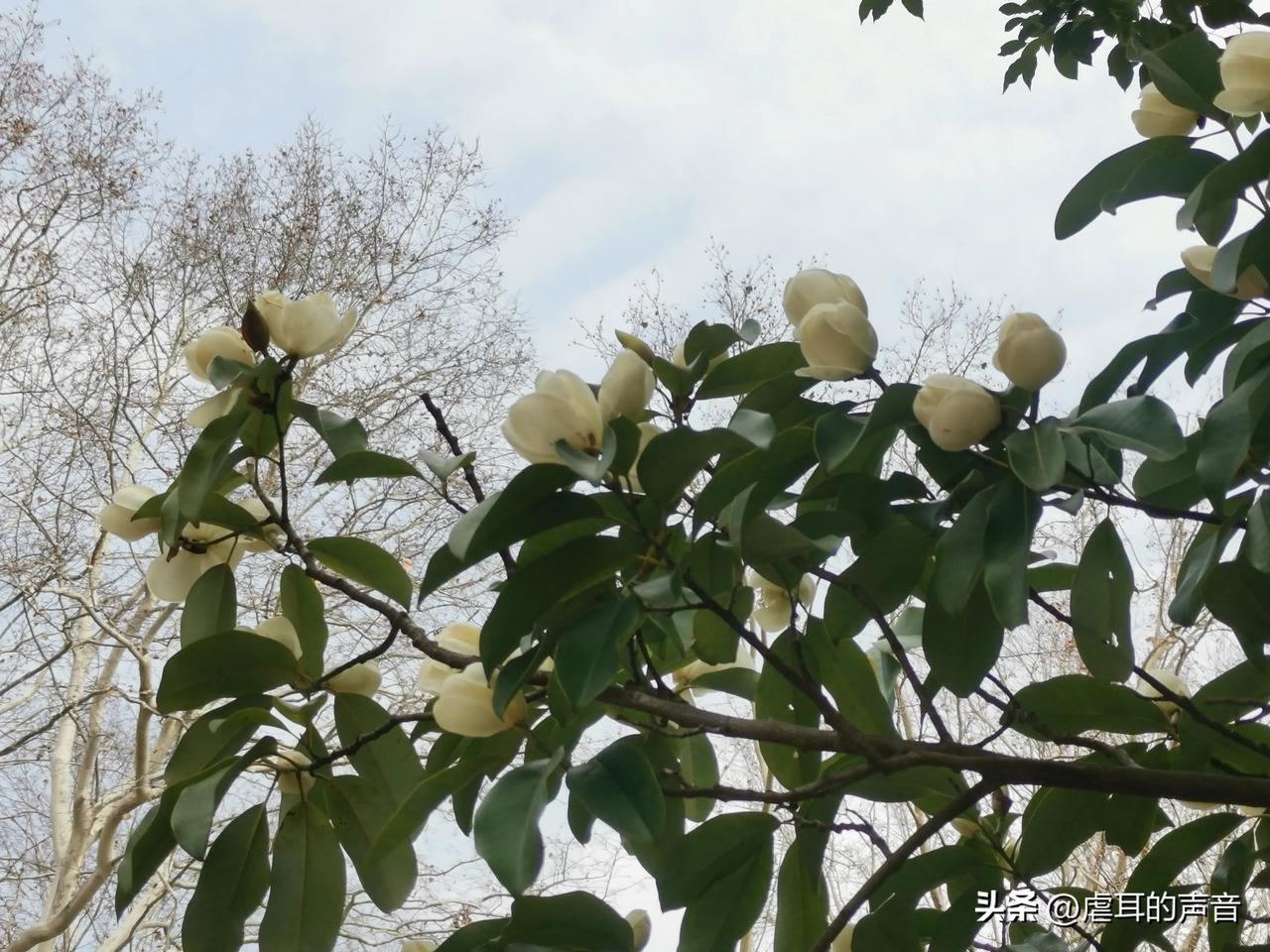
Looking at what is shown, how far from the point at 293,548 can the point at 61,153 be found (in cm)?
519

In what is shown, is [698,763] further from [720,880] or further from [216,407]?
[216,407]

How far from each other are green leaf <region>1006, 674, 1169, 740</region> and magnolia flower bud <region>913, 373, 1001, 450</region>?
0.69 ft

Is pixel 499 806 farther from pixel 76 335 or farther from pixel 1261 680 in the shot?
pixel 76 335

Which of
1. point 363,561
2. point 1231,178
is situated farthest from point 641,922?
point 1231,178

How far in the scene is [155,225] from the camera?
4.99 metres

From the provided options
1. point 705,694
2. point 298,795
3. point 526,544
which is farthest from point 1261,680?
point 298,795

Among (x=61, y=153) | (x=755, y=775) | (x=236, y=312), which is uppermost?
(x=61, y=153)

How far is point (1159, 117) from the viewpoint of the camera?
641mm

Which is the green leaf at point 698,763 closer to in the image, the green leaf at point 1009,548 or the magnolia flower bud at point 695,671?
the magnolia flower bud at point 695,671

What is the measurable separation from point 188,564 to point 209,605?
4cm

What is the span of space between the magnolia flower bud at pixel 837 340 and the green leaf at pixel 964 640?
130 millimetres

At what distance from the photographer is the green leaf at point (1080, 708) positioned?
0.62 m

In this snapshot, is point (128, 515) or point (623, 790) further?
point (128, 515)

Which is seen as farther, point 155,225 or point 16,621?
point 155,225
